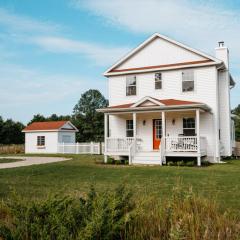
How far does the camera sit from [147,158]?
1948 cm

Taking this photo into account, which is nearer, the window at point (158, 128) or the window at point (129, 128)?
the window at point (158, 128)

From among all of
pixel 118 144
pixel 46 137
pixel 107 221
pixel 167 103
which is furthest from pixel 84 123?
pixel 107 221

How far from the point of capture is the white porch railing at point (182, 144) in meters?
18.8

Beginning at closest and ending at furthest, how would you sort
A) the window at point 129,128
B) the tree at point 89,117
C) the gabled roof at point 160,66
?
the gabled roof at point 160,66 < the window at point 129,128 < the tree at point 89,117

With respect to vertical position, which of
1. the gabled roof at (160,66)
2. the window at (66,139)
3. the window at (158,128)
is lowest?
the window at (66,139)

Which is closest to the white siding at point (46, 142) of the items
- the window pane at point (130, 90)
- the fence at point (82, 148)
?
the fence at point (82, 148)

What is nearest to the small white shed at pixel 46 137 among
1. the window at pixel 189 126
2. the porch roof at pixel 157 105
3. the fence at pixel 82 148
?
the fence at pixel 82 148

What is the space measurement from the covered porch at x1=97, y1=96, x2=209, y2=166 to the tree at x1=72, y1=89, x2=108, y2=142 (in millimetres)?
34471

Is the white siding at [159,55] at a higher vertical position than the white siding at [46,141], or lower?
higher

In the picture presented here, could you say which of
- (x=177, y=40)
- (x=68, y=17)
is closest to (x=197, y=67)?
(x=177, y=40)

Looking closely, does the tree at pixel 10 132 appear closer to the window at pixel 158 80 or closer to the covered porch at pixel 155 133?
the covered porch at pixel 155 133

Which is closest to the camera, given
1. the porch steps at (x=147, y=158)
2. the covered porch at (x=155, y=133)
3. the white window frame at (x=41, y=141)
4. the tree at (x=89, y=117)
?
the covered porch at (x=155, y=133)

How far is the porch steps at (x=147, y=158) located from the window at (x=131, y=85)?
15.8 ft

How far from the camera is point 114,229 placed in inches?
169
